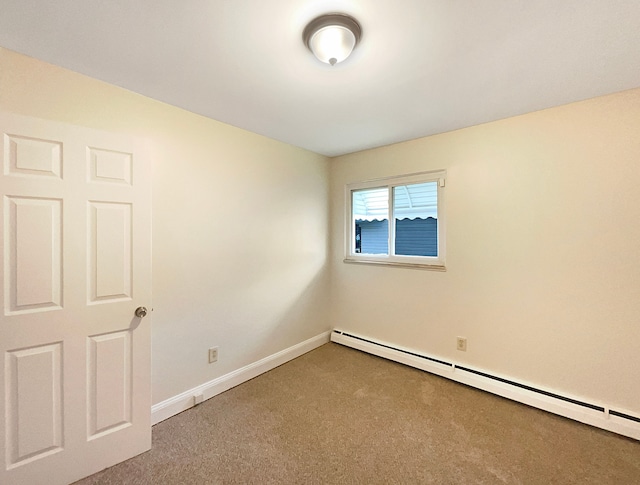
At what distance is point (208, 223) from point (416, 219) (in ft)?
6.92

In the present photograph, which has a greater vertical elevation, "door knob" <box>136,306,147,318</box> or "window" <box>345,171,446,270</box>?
"window" <box>345,171,446,270</box>

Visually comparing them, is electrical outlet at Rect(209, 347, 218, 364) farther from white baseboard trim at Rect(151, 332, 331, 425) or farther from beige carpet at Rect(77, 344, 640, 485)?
beige carpet at Rect(77, 344, 640, 485)

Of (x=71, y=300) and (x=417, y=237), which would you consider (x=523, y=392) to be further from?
(x=71, y=300)

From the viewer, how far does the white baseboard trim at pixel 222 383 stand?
80.0 inches

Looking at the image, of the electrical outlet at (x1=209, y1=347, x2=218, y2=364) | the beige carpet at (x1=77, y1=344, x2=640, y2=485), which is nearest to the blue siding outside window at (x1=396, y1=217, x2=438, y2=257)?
the beige carpet at (x1=77, y1=344, x2=640, y2=485)

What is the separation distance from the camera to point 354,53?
150cm

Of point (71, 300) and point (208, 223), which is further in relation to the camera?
point (208, 223)

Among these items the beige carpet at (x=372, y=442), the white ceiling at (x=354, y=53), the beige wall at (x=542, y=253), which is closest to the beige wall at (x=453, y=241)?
the beige wall at (x=542, y=253)

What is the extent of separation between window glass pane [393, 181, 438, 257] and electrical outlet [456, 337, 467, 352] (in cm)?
83

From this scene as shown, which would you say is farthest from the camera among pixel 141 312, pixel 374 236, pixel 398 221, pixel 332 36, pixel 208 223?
pixel 374 236

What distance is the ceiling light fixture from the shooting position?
1264mm

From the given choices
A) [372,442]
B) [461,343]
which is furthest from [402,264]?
[372,442]

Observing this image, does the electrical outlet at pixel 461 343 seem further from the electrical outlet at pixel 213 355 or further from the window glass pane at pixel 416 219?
the electrical outlet at pixel 213 355

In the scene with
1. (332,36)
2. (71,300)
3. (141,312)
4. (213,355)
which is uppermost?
(332,36)
